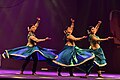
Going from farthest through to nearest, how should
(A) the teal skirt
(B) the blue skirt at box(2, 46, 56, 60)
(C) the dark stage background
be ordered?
(C) the dark stage background < (A) the teal skirt < (B) the blue skirt at box(2, 46, 56, 60)

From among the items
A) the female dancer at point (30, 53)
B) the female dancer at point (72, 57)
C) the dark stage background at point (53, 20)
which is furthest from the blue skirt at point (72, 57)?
the dark stage background at point (53, 20)

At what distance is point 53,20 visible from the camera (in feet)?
30.8

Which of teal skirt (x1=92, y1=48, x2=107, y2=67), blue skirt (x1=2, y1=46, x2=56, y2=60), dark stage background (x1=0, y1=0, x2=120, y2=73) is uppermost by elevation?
dark stage background (x1=0, y1=0, x2=120, y2=73)

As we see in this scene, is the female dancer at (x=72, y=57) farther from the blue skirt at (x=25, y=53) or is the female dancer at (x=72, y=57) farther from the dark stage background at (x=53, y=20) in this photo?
the dark stage background at (x=53, y=20)

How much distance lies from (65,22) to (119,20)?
5.23 feet

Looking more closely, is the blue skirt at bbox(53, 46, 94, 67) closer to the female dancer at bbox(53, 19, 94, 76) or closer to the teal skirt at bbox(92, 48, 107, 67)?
the female dancer at bbox(53, 19, 94, 76)

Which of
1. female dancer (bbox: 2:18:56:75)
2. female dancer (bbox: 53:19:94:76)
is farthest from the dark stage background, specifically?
female dancer (bbox: 53:19:94:76)

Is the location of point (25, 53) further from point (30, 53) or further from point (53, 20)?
point (53, 20)

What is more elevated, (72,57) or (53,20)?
(53,20)

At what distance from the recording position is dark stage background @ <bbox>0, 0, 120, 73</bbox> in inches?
364

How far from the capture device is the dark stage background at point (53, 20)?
9250mm

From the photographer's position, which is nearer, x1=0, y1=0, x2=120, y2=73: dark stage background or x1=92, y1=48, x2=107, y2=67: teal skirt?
x1=92, y1=48, x2=107, y2=67: teal skirt

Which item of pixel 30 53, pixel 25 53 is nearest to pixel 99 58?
pixel 30 53

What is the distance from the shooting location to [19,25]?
30.4ft
